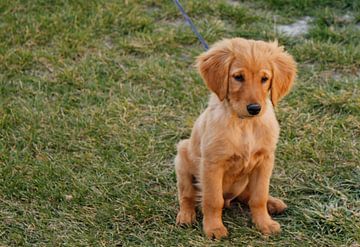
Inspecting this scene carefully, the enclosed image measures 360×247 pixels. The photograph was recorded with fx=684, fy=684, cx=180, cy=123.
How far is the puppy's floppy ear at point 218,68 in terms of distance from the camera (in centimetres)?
379

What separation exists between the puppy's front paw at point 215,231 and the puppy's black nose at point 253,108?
80 cm

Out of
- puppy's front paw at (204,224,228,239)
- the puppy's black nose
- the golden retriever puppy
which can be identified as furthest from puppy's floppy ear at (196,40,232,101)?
puppy's front paw at (204,224,228,239)


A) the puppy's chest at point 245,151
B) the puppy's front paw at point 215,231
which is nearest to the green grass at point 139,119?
the puppy's front paw at point 215,231

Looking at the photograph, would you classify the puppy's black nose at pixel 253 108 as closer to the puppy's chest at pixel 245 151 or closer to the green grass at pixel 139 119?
the puppy's chest at pixel 245 151

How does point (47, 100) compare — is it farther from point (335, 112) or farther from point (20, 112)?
point (335, 112)

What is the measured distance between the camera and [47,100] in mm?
5898

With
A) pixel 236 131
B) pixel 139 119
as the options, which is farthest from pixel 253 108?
pixel 139 119

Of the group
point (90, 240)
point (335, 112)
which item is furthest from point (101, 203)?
point (335, 112)

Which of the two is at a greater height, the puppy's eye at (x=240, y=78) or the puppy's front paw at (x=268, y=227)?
the puppy's eye at (x=240, y=78)

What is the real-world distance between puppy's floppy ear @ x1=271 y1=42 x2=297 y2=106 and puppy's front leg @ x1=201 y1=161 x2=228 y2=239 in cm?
53

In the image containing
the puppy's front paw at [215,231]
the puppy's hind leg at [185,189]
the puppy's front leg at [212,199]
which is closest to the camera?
the puppy's front leg at [212,199]

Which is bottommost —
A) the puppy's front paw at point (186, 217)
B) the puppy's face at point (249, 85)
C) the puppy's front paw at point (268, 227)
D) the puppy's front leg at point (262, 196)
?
the puppy's front paw at point (186, 217)

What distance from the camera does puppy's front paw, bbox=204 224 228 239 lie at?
4.07 m

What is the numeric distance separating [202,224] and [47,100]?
226 centimetres
